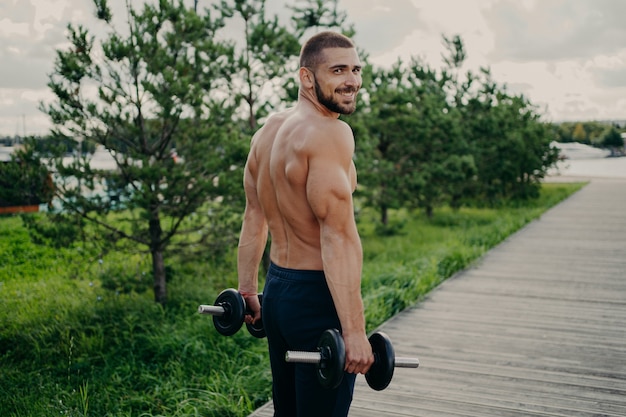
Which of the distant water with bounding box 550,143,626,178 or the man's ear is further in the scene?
the distant water with bounding box 550,143,626,178

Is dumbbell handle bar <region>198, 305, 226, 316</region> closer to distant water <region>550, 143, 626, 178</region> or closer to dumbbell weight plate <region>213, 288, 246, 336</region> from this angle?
dumbbell weight plate <region>213, 288, 246, 336</region>

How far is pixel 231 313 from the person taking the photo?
8.63 feet

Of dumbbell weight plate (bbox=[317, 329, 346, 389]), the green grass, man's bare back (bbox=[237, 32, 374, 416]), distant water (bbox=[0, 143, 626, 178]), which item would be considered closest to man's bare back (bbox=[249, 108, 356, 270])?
man's bare back (bbox=[237, 32, 374, 416])

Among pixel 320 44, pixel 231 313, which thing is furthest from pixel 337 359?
pixel 320 44

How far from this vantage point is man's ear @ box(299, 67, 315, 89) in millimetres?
2260

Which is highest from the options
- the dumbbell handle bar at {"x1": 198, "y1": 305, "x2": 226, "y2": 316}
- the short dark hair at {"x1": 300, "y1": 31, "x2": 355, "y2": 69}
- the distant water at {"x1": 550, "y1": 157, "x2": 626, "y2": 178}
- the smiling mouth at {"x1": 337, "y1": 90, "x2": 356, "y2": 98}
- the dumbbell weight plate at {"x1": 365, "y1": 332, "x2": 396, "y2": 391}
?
the short dark hair at {"x1": 300, "y1": 31, "x2": 355, "y2": 69}

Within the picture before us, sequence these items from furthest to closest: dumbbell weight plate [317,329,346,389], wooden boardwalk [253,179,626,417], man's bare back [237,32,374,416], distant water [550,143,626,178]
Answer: distant water [550,143,626,178] → wooden boardwalk [253,179,626,417] → man's bare back [237,32,374,416] → dumbbell weight plate [317,329,346,389]

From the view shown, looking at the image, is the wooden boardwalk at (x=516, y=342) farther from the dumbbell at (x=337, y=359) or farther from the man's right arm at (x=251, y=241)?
the dumbbell at (x=337, y=359)

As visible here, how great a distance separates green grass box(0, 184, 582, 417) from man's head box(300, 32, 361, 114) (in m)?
2.40

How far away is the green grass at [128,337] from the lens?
4445mm

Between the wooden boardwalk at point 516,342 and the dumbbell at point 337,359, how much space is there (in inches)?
63.3

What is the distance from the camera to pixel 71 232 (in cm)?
632

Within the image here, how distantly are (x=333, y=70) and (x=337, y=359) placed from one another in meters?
1.00

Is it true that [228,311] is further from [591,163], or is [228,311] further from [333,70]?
[591,163]
